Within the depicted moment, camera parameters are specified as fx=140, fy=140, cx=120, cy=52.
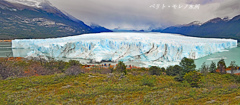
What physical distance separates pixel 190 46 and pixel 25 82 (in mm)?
23163

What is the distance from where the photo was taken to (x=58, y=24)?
9938cm

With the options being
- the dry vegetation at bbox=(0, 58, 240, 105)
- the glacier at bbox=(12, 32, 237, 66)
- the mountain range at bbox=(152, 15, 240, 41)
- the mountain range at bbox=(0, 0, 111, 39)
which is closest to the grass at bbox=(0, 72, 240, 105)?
the dry vegetation at bbox=(0, 58, 240, 105)

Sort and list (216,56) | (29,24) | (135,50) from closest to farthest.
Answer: (135,50) → (216,56) → (29,24)

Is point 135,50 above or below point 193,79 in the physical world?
above

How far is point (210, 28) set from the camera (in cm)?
10781

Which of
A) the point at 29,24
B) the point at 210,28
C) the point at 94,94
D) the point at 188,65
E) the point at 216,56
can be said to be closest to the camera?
the point at 94,94

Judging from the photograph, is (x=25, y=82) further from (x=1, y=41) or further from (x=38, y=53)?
(x=1, y=41)

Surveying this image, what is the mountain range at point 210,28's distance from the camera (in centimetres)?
9288

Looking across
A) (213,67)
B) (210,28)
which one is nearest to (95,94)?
(213,67)

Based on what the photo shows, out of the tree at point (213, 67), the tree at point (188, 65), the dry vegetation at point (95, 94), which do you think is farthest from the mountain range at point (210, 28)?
the dry vegetation at point (95, 94)

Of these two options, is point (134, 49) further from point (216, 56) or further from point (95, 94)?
point (95, 94)

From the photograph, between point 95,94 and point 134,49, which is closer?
point 95,94

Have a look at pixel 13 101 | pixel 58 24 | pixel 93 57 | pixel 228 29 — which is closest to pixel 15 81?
pixel 13 101

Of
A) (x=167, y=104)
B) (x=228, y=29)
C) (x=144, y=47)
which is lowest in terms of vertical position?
(x=167, y=104)
